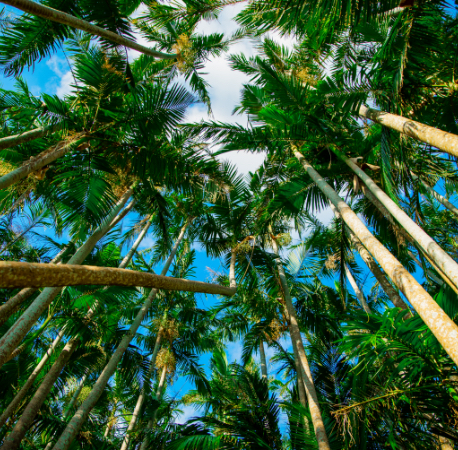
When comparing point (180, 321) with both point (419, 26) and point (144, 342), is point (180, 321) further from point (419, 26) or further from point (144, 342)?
point (419, 26)

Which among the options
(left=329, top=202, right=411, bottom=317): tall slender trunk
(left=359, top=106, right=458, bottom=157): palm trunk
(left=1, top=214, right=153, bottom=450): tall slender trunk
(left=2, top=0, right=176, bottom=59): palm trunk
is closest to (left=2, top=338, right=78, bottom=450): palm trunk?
(left=1, top=214, right=153, bottom=450): tall slender trunk

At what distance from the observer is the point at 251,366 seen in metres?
13.0

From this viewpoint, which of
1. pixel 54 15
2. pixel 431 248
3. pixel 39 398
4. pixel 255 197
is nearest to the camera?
pixel 431 248

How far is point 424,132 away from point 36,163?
485cm

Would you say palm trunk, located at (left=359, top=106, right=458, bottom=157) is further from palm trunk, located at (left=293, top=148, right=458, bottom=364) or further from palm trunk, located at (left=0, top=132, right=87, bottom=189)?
palm trunk, located at (left=0, top=132, right=87, bottom=189)

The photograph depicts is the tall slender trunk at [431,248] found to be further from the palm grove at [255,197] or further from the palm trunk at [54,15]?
the palm trunk at [54,15]

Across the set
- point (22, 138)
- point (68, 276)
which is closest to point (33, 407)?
point (22, 138)

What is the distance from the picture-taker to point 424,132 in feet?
10.3

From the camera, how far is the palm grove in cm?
329

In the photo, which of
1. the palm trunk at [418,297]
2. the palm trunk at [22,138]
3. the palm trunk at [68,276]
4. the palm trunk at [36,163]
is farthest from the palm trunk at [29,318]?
the palm trunk at [418,297]

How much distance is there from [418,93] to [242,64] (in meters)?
4.96

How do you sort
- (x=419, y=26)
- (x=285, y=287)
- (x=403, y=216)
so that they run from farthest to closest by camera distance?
(x=285, y=287), (x=419, y=26), (x=403, y=216)

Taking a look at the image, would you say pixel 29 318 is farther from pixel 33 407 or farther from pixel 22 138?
pixel 22 138

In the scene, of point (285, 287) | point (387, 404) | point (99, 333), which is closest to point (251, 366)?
point (285, 287)
